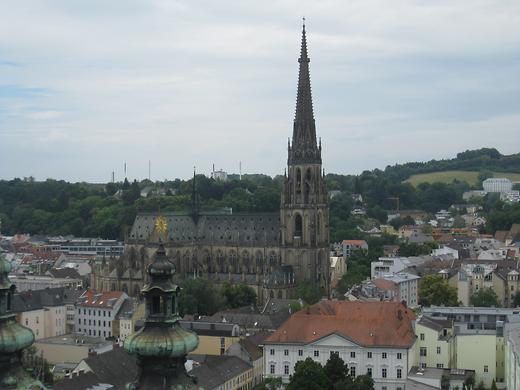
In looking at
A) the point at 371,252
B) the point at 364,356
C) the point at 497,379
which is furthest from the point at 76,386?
the point at 371,252

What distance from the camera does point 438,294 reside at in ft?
361

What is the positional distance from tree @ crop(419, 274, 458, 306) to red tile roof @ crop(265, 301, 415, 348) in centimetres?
3595

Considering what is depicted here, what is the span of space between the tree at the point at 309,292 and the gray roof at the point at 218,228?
1308 cm

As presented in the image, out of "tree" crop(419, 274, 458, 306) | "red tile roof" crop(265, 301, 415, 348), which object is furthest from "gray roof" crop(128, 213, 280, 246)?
"red tile roof" crop(265, 301, 415, 348)

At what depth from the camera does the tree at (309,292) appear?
10654 centimetres

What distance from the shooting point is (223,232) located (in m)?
131

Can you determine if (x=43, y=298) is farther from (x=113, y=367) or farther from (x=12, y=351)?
(x=12, y=351)

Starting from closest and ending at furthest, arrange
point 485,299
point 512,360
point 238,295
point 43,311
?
point 512,360
point 43,311
point 485,299
point 238,295

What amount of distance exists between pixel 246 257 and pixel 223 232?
6206mm

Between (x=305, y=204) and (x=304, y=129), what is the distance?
10453 mm

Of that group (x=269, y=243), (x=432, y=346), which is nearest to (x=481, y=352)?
(x=432, y=346)

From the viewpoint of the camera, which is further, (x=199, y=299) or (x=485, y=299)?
(x=485, y=299)

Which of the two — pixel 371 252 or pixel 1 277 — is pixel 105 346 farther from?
pixel 371 252

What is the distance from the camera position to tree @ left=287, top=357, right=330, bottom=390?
6112cm
